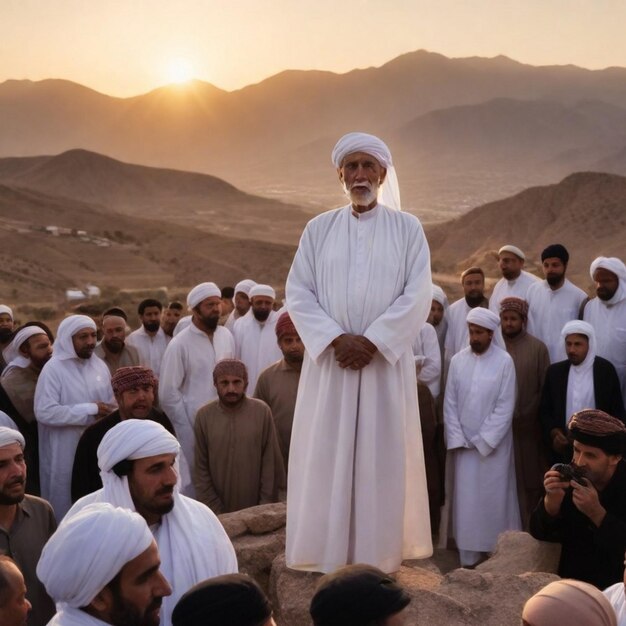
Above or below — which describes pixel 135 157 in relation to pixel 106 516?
above

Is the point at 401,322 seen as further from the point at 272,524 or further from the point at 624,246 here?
the point at 624,246

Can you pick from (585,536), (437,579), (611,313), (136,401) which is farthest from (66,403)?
(611,313)

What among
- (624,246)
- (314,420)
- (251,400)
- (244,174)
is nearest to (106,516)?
(314,420)

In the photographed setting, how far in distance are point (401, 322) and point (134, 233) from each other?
35.8 meters

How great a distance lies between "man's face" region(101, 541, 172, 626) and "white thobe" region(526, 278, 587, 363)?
17.9 feet

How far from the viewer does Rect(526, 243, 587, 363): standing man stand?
24.4 feet

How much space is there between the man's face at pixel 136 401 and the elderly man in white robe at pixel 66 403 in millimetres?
816

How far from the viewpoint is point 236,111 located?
157625 millimetres

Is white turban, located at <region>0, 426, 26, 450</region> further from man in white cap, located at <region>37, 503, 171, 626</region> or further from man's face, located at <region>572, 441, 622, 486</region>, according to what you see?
man's face, located at <region>572, 441, 622, 486</region>

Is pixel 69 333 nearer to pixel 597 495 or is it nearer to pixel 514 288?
pixel 597 495

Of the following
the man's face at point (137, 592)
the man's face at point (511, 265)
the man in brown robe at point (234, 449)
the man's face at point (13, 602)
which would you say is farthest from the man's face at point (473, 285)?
the man's face at point (13, 602)

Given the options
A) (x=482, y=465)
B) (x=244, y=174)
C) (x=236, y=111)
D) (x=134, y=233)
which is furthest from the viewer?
(x=236, y=111)

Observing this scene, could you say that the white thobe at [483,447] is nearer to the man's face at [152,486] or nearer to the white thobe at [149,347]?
the white thobe at [149,347]

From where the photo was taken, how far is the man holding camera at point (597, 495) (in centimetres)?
387
